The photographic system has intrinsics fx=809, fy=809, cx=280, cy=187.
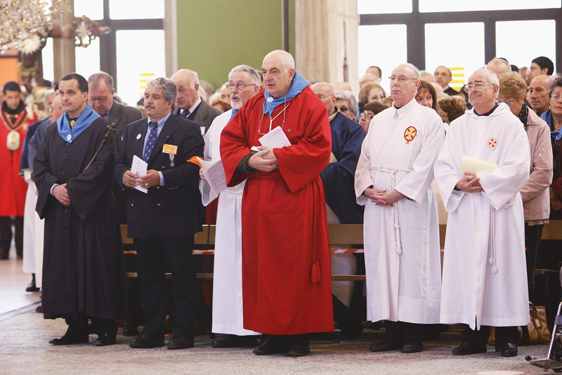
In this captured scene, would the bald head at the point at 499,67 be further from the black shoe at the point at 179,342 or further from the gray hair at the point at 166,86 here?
the black shoe at the point at 179,342

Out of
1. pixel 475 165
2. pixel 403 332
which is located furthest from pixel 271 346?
pixel 475 165

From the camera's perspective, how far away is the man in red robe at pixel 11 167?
10664 millimetres

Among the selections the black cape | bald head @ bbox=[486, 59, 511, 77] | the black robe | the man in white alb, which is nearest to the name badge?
the man in white alb

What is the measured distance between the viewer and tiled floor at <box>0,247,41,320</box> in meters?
7.16

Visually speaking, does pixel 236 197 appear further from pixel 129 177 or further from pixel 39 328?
pixel 39 328

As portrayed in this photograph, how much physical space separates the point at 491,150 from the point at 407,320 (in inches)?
46.5

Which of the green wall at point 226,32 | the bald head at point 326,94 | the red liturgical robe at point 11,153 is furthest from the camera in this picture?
the red liturgical robe at point 11,153

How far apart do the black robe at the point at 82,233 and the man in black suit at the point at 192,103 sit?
2.22 feet

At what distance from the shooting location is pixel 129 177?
529 centimetres

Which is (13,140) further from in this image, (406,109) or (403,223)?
(403,223)

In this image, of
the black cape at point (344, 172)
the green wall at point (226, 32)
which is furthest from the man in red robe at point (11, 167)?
the black cape at point (344, 172)

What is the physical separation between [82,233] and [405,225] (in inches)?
85.0

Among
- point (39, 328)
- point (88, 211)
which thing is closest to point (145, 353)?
point (88, 211)

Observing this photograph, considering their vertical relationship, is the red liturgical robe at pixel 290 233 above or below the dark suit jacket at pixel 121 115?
below
